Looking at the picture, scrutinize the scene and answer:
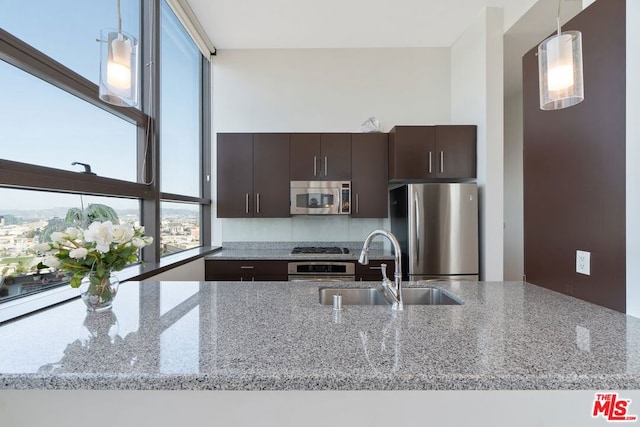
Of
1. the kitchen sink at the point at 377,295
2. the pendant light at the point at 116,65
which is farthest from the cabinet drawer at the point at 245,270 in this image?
the pendant light at the point at 116,65

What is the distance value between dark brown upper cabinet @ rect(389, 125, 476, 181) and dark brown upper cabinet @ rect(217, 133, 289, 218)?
1.18 metres

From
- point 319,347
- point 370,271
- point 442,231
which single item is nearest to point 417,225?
point 442,231

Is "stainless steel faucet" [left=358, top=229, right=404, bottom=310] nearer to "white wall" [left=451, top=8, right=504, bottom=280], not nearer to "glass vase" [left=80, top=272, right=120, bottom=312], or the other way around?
"glass vase" [left=80, top=272, right=120, bottom=312]

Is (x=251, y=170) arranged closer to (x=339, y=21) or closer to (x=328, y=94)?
(x=328, y=94)

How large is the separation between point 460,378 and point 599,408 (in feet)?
1.61

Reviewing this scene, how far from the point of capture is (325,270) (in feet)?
9.42

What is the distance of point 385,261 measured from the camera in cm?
285

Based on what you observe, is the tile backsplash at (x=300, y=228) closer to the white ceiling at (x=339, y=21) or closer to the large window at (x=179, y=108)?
the large window at (x=179, y=108)

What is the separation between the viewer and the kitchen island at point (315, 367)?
0.71m

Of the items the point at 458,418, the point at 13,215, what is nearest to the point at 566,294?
the point at 458,418

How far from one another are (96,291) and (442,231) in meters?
2.50

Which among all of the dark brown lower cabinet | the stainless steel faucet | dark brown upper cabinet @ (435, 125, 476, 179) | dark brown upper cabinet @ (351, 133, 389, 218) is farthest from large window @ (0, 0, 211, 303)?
dark brown upper cabinet @ (435, 125, 476, 179)

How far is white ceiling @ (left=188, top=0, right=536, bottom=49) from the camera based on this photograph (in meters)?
2.67

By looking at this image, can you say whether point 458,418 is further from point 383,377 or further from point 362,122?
point 362,122
